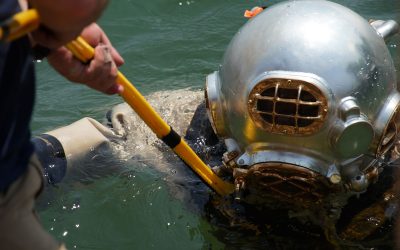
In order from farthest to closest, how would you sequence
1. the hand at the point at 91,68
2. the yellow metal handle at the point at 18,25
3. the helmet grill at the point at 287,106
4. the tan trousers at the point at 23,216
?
the helmet grill at the point at 287,106 < the hand at the point at 91,68 < the tan trousers at the point at 23,216 < the yellow metal handle at the point at 18,25

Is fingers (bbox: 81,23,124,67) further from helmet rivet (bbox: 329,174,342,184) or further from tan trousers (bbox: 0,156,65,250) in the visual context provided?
helmet rivet (bbox: 329,174,342,184)

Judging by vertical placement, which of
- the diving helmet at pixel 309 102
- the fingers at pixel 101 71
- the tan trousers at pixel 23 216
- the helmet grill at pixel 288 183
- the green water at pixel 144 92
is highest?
the fingers at pixel 101 71

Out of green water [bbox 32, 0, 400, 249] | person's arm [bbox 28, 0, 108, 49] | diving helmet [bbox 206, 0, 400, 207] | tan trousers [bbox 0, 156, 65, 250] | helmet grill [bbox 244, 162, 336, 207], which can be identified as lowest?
green water [bbox 32, 0, 400, 249]

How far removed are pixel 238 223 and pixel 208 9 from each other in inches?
100

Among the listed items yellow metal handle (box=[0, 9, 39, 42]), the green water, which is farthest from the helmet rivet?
yellow metal handle (box=[0, 9, 39, 42])

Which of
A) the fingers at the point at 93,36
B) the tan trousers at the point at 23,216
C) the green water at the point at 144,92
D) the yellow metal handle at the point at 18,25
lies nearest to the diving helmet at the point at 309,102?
the green water at the point at 144,92

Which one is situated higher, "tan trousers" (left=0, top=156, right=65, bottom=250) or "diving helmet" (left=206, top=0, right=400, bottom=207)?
"tan trousers" (left=0, top=156, right=65, bottom=250)

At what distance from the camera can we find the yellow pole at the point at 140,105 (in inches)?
43.1

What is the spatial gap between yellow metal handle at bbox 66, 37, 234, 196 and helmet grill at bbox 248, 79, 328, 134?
0.80ft

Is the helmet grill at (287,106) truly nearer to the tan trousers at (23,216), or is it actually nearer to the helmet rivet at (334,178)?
the helmet rivet at (334,178)

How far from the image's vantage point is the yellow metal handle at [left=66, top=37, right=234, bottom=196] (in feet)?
5.04

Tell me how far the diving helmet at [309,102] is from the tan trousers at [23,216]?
2.68 ft

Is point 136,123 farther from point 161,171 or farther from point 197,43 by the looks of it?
point 197,43

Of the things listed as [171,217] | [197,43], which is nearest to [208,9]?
[197,43]
